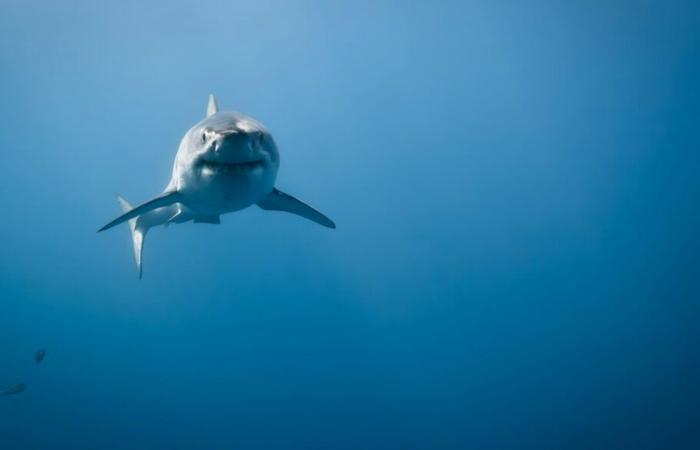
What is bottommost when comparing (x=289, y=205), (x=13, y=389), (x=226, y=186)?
(x=13, y=389)

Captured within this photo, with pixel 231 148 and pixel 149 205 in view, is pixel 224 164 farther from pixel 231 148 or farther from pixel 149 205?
pixel 149 205

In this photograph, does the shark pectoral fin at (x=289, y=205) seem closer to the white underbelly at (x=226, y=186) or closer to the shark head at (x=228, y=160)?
the white underbelly at (x=226, y=186)

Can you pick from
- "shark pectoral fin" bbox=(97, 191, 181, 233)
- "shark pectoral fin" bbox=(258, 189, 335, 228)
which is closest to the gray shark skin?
"shark pectoral fin" bbox=(97, 191, 181, 233)

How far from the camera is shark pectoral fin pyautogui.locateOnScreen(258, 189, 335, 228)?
5.21 metres

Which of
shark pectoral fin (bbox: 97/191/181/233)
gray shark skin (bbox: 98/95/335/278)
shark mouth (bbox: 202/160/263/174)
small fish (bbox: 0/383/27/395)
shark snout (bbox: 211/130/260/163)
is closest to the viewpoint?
shark snout (bbox: 211/130/260/163)

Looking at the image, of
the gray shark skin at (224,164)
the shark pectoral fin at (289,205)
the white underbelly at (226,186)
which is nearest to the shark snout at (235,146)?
the gray shark skin at (224,164)

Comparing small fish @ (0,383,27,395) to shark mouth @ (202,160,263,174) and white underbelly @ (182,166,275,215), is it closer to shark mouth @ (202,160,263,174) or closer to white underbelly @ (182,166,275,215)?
white underbelly @ (182,166,275,215)

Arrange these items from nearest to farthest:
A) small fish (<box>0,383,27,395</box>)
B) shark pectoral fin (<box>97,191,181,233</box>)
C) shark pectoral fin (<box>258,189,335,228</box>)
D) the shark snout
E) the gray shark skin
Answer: the shark snout
the gray shark skin
shark pectoral fin (<box>97,191,181,233</box>)
shark pectoral fin (<box>258,189,335,228</box>)
small fish (<box>0,383,27,395</box>)

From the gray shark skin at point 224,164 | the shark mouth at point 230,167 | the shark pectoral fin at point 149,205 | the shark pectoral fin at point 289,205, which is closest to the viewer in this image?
the gray shark skin at point 224,164

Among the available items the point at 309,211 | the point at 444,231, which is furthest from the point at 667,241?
the point at 309,211

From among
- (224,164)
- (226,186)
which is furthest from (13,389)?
(224,164)

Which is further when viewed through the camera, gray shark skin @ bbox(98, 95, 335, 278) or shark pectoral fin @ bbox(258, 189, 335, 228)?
shark pectoral fin @ bbox(258, 189, 335, 228)

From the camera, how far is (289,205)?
5488 mm

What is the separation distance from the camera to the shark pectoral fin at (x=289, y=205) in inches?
205
